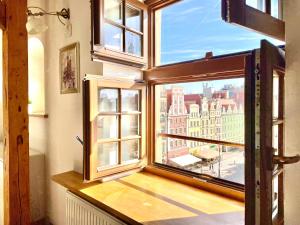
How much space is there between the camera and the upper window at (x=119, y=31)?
156cm

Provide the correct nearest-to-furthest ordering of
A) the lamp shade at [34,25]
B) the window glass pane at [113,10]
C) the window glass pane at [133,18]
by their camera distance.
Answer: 1. the window glass pane at [113,10]
2. the window glass pane at [133,18]
3. the lamp shade at [34,25]

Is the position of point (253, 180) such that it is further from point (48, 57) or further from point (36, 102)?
point (36, 102)

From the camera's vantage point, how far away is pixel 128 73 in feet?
6.23

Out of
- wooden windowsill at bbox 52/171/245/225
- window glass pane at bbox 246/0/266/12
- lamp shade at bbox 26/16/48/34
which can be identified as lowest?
wooden windowsill at bbox 52/171/245/225

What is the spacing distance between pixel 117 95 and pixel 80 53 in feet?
1.85

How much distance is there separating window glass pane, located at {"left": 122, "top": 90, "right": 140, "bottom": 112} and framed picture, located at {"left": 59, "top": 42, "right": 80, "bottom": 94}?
0.49 metres

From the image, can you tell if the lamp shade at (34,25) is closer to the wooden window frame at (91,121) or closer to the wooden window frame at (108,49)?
the wooden window frame at (108,49)

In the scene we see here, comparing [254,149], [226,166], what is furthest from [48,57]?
[254,149]

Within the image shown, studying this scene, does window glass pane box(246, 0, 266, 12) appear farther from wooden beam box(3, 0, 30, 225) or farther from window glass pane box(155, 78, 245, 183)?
wooden beam box(3, 0, 30, 225)

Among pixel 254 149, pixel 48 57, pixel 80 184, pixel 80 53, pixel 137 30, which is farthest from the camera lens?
pixel 48 57

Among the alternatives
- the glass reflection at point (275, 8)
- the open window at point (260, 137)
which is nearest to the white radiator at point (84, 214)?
the open window at point (260, 137)

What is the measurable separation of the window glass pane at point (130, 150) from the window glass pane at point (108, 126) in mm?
126

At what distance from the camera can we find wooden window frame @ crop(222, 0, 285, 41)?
2.30 feet

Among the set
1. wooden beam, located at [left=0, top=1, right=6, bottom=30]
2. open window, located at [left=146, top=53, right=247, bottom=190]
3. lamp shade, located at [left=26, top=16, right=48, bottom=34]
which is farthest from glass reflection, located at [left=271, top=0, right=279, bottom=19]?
lamp shade, located at [left=26, top=16, right=48, bottom=34]
